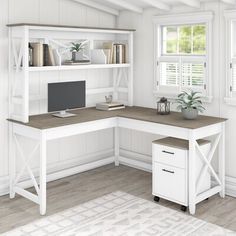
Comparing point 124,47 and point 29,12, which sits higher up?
→ point 29,12

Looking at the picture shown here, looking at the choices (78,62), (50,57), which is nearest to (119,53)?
(78,62)

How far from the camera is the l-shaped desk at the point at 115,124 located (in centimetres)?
365

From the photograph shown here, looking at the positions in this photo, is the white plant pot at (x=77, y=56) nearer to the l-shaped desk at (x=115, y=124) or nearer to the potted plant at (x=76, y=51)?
the potted plant at (x=76, y=51)

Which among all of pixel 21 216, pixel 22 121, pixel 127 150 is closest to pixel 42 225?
pixel 21 216

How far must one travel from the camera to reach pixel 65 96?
424cm

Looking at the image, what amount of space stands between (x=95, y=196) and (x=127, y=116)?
0.93 meters

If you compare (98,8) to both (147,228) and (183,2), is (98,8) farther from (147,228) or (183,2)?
(147,228)

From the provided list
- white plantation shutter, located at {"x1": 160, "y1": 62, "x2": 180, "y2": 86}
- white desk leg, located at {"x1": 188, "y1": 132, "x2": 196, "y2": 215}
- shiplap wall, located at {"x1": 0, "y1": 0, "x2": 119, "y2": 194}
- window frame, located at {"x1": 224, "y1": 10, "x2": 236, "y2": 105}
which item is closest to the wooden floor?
white desk leg, located at {"x1": 188, "y1": 132, "x2": 196, "y2": 215}

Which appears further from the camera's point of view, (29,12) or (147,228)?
(29,12)

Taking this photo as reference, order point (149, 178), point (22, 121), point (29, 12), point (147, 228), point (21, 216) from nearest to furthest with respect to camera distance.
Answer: point (147, 228) < point (21, 216) < point (22, 121) < point (29, 12) < point (149, 178)

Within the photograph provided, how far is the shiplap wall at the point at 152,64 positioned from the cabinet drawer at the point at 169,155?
71 centimetres

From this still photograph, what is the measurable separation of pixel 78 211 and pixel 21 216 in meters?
0.53

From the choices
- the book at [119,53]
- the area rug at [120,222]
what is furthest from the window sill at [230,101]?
the book at [119,53]

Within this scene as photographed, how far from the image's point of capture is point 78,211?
147 inches
